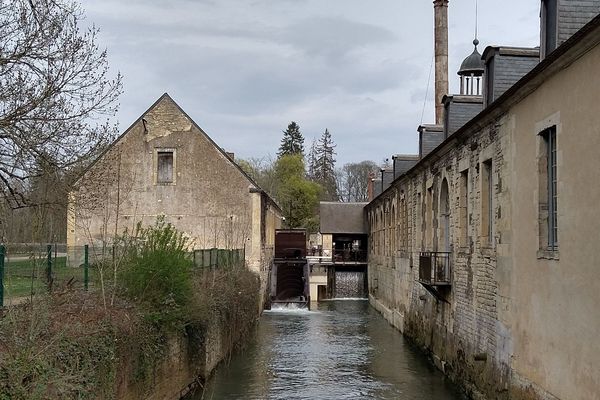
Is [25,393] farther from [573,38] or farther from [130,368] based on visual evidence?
[573,38]

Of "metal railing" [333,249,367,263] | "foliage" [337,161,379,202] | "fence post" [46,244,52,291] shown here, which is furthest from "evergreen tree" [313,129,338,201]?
"fence post" [46,244,52,291]

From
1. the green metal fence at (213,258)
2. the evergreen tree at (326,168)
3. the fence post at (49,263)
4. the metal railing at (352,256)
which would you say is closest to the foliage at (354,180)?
the evergreen tree at (326,168)

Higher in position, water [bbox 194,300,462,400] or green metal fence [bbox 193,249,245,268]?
green metal fence [bbox 193,249,245,268]

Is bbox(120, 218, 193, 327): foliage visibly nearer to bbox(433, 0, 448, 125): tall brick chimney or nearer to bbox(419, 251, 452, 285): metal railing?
bbox(419, 251, 452, 285): metal railing

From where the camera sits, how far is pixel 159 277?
459 inches

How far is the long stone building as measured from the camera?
7891 millimetres

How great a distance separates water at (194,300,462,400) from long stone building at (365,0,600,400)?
0.95 m

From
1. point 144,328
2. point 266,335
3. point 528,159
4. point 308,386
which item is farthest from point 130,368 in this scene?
point 266,335

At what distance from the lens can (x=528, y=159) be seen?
10.0m

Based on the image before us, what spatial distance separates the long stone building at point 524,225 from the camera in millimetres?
7891

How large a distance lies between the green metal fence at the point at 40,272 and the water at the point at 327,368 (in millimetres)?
3386

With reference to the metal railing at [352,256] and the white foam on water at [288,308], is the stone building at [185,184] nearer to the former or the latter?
the white foam on water at [288,308]

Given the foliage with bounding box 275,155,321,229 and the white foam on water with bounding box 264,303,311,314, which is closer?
the white foam on water with bounding box 264,303,311,314

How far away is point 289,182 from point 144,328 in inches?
1969
